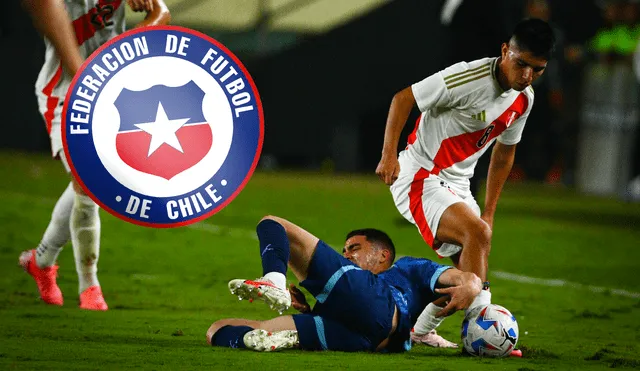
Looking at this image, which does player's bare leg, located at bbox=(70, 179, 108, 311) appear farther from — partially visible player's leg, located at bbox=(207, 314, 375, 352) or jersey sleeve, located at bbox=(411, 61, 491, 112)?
jersey sleeve, located at bbox=(411, 61, 491, 112)

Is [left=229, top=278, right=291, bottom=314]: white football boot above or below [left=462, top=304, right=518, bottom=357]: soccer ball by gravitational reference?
above

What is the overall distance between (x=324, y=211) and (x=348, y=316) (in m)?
8.91

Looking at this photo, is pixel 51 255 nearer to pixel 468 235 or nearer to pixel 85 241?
pixel 85 241

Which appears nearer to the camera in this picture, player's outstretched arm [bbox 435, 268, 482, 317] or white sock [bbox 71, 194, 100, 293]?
player's outstretched arm [bbox 435, 268, 482, 317]

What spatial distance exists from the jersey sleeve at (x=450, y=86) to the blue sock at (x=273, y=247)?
4.12ft

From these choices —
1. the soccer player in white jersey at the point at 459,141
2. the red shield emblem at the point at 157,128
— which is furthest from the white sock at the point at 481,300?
the red shield emblem at the point at 157,128

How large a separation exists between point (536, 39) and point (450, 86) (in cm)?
57

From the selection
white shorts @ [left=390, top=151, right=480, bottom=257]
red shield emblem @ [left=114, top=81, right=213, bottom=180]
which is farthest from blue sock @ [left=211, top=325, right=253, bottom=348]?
white shorts @ [left=390, top=151, right=480, bottom=257]

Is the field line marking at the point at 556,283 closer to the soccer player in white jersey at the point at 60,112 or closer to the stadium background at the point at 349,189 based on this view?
the stadium background at the point at 349,189

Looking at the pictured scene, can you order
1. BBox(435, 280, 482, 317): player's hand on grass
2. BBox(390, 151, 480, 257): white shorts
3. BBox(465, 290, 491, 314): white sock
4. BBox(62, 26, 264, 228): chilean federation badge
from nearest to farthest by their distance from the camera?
BBox(435, 280, 482, 317): player's hand on grass → BBox(62, 26, 264, 228): chilean federation badge → BBox(465, 290, 491, 314): white sock → BBox(390, 151, 480, 257): white shorts

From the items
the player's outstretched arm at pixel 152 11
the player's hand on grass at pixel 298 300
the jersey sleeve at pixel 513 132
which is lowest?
the player's hand on grass at pixel 298 300

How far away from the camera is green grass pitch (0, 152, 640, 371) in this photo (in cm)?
481

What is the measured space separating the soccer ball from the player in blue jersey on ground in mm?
227

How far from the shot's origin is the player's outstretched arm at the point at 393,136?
Answer: 5508mm
